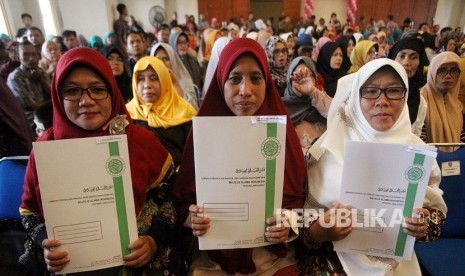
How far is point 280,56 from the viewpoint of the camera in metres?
3.75

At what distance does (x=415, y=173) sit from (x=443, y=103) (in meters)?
2.30

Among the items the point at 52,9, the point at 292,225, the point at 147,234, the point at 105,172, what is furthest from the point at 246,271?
the point at 52,9

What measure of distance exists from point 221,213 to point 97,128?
25.5 inches

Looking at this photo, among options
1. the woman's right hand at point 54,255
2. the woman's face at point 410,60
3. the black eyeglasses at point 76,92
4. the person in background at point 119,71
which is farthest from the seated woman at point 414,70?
the person in background at point 119,71

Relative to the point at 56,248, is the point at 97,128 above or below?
above

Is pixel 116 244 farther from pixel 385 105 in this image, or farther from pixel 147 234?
pixel 385 105

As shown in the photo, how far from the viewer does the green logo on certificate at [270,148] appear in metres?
1.07

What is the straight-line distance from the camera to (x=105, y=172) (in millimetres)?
1041

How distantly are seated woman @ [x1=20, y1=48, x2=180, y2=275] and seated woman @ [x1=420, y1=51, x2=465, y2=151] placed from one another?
2.59 meters

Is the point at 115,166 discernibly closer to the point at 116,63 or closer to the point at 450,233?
the point at 450,233

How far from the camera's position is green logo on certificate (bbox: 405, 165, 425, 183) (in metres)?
1.05

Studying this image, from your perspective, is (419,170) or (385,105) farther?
(385,105)

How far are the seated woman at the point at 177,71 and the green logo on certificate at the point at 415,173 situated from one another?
3041 mm

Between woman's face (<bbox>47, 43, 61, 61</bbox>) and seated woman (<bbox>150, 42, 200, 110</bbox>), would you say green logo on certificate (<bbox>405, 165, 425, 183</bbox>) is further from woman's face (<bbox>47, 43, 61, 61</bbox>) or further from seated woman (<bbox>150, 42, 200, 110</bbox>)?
woman's face (<bbox>47, 43, 61, 61</bbox>)
